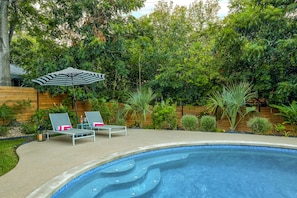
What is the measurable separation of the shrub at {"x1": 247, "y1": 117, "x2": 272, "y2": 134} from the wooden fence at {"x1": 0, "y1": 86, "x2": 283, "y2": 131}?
Answer: 0.90 m

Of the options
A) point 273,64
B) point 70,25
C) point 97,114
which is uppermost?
point 70,25

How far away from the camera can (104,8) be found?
10461mm

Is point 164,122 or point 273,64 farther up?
point 273,64

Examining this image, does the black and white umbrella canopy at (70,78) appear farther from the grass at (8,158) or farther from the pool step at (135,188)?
the pool step at (135,188)

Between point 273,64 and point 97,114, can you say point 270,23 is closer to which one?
point 273,64

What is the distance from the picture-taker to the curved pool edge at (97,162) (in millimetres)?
3148

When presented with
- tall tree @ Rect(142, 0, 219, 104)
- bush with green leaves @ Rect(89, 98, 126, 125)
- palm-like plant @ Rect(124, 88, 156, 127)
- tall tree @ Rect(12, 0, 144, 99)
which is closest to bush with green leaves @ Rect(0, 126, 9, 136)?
tall tree @ Rect(12, 0, 144, 99)

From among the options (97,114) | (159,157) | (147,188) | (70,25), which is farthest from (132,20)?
(147,188)

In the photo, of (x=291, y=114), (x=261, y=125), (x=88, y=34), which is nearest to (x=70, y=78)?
(x=88, y=34)

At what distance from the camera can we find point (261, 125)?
802 centimetres

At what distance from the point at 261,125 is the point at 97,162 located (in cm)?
613

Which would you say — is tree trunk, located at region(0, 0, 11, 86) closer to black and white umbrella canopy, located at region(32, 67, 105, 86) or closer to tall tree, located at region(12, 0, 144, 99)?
tall tree, located at region(12, 0, 144, 99)

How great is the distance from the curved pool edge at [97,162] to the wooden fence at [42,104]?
304cm

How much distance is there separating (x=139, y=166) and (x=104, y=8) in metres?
8.10
